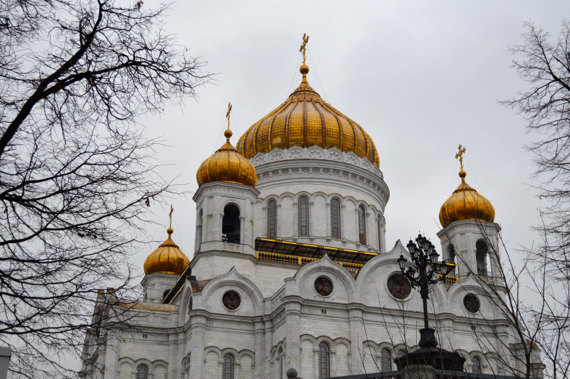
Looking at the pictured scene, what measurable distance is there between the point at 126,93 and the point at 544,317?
6.83 meters

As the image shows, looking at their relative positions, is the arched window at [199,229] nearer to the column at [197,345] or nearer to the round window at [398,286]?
the column at [197,345]

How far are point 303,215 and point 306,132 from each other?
4754mm

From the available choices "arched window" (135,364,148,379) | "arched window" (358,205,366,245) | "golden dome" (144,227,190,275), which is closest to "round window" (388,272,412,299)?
"arched window" (358,205,366,245)

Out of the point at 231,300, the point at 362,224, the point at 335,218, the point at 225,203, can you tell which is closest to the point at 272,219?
the point at 335,218

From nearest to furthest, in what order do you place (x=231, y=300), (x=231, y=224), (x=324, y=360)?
(x=324, y=360), (x=231, y=300), (x=231, y=224)

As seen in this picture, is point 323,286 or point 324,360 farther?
point 323,286

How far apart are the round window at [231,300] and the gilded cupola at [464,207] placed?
13467 millimetres

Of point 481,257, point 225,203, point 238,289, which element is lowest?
point 238,289

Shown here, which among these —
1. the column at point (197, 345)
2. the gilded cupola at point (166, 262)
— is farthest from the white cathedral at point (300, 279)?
the gilded cupola at point (166, 262)

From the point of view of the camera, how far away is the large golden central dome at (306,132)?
1528 inches

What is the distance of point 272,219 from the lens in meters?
37.7

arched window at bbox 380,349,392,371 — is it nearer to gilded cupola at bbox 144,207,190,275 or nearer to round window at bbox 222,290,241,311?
round window at bbox 222,290,241,311

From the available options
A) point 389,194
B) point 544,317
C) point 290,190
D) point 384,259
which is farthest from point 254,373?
point 544,317

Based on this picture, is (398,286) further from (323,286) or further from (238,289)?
(238,289)
